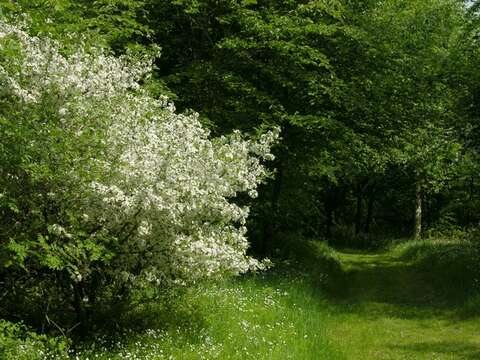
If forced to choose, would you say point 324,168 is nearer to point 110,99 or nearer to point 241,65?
point 241,65

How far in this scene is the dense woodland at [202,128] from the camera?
869 centimetres

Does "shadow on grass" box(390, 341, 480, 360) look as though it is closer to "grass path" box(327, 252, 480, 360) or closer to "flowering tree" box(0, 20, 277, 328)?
"grass path" box(327, 252, 480, 360)

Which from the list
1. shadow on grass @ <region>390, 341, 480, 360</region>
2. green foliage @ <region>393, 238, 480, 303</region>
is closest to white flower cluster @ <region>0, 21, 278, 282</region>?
shadow on grass @ <region>390, 341, 480, 360</region>

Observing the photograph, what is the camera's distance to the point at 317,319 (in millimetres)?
13016

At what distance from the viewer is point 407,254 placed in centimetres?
2748

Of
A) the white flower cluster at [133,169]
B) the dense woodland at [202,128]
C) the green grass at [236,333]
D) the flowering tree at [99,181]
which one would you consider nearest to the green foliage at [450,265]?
the dense woodland at [202,128]

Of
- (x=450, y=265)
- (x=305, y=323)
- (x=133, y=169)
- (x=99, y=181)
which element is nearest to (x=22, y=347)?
(x=99, y=181)

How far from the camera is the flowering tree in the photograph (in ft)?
27.3

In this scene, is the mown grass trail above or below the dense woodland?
below

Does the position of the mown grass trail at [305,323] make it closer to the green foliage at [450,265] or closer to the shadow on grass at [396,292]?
the shadow on grass at [396,292]

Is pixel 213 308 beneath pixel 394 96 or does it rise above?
beneath

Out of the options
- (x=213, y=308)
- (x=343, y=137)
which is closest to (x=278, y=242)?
(x=343, y=137)

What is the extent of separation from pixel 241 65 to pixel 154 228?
459 inches

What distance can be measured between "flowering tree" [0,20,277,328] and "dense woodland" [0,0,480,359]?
0.11 feet
